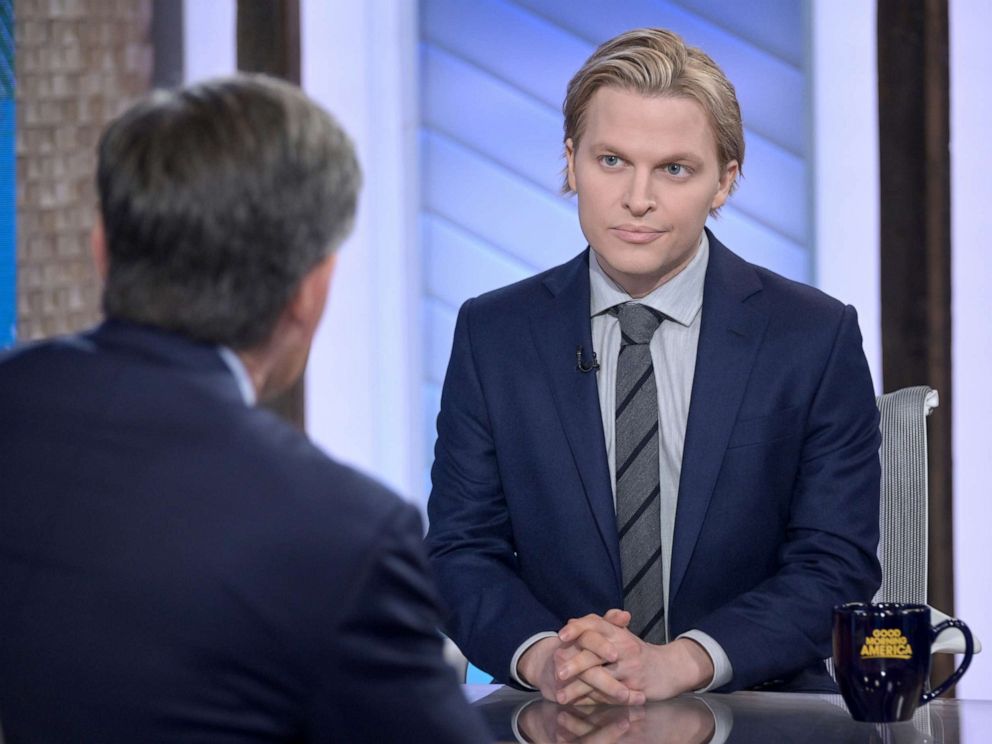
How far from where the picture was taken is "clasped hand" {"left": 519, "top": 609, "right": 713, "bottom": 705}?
1.43 metres

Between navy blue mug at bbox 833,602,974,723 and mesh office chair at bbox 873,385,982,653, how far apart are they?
27.6 inches

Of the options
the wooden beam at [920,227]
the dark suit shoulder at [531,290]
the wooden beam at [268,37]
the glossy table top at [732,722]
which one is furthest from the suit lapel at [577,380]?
the wooden beam at [268,37]

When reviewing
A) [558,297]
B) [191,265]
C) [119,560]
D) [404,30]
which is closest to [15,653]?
[119,560]

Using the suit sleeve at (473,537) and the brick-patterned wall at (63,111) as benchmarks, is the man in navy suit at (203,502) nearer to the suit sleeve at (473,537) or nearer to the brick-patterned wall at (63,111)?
the suit sleeve at (473,537)

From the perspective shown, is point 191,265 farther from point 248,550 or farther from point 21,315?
point 21,315

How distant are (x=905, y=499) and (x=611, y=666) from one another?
0.78 meters

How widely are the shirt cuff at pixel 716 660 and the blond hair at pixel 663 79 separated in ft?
2.16

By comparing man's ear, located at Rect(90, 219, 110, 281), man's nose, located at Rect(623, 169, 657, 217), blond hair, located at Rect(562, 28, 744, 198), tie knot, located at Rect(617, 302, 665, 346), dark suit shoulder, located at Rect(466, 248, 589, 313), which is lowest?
tie knot, located at Rect(617, 302, 665, 346)

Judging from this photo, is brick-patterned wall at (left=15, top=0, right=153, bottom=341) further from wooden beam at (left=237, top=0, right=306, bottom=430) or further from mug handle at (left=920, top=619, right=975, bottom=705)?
mug handle at (left=920, top=619, right=975, bottom=705)

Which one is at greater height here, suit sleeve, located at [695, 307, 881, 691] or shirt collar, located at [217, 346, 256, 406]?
shirt collar, located at [217, 346, 256, 406]

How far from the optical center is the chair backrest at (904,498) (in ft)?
6.56

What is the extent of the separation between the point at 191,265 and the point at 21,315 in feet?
8.99

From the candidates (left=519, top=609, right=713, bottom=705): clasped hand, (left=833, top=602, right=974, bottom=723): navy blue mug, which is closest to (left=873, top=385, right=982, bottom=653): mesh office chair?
(left=519, top=609, right=713, bottom=705): clasped hand

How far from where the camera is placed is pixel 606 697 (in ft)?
4.66
